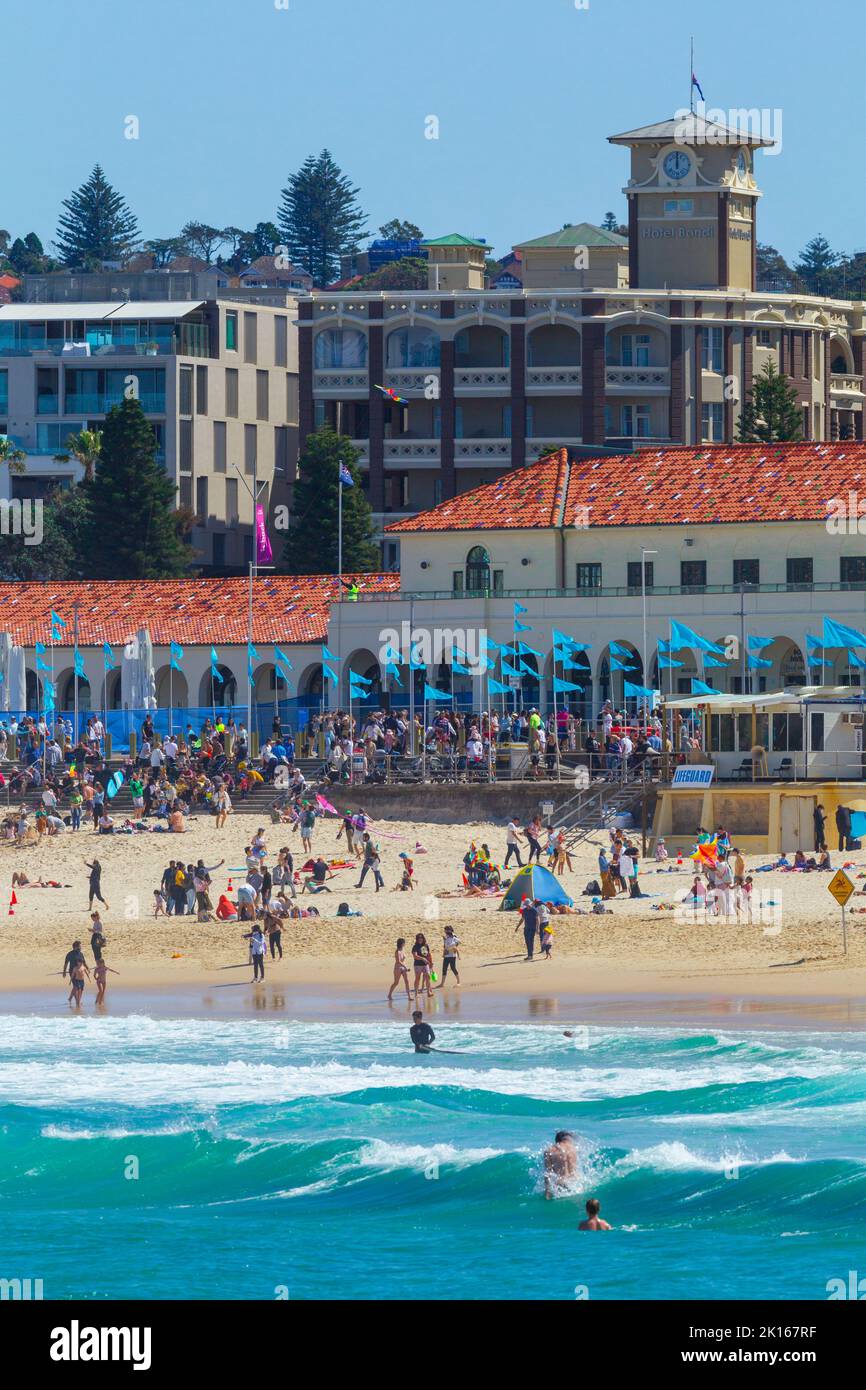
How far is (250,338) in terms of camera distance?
117 m

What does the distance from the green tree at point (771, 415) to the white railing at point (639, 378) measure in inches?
436

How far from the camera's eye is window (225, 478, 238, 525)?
11369 cm

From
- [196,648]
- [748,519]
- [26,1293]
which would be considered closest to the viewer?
[26,1293]

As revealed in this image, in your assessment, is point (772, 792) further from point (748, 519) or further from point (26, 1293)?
point (26, 1293)

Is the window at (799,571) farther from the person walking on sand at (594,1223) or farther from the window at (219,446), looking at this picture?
the window at (219,446)

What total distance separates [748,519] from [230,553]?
4850cm

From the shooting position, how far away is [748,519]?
67.4 metres

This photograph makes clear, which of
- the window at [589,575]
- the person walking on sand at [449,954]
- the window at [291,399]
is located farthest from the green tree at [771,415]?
the person walking on sand at [449,954]

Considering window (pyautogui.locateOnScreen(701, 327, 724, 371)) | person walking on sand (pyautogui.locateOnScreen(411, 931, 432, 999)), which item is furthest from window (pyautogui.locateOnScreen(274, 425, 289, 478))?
person walking on sand (pyautogui.locateOnScreen(411, 931, 432, 999))

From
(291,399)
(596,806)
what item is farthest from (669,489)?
(291,399)

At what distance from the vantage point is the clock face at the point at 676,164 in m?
109

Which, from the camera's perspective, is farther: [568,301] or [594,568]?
[568,301]

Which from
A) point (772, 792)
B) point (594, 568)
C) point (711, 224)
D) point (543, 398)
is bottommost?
point (772, 792)
